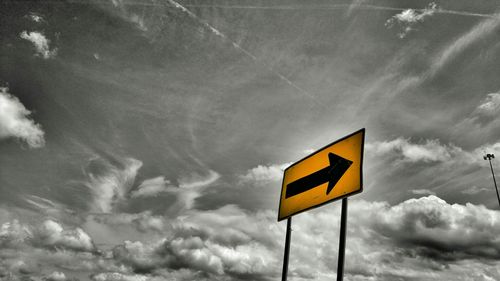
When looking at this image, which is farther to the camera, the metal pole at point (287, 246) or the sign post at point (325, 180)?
the metal pole at point (287, 246)

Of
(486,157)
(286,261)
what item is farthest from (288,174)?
(486,157)

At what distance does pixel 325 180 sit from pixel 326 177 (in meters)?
0.07

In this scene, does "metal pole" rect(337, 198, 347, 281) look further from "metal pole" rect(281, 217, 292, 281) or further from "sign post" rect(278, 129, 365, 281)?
"metal pole" rect(281, 217, 292, 281)

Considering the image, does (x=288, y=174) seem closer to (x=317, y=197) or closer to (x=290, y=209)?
(x=290, y=209)

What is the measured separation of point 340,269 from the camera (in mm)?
4746

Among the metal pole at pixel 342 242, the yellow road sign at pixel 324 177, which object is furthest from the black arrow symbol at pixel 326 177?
the metal pole at pixel 342 242

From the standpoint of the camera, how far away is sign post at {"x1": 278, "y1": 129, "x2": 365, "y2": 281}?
5.51m

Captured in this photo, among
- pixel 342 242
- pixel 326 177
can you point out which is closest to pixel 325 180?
pixel 326 177

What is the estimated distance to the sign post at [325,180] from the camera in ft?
18.1

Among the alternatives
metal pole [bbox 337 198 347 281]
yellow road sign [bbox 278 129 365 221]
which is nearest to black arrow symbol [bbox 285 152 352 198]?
yellow road sign [bbox 278 129 365 221]

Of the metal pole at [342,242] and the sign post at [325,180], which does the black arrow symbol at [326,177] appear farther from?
the metal pole at [342,242]

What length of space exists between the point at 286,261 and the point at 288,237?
515 mm

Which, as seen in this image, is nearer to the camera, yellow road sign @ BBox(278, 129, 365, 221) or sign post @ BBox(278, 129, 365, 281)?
sign post @ BBox(278, 129, 365, 281)

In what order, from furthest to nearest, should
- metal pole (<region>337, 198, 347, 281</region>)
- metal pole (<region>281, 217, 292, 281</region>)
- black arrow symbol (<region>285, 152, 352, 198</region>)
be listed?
metal pole (<region>281, 217, 292, 281</region>) < black arrow symbol (<region>285, 152, 352, 198</region>) < metal pole (<region>337, 198, 347, 281</region>)
